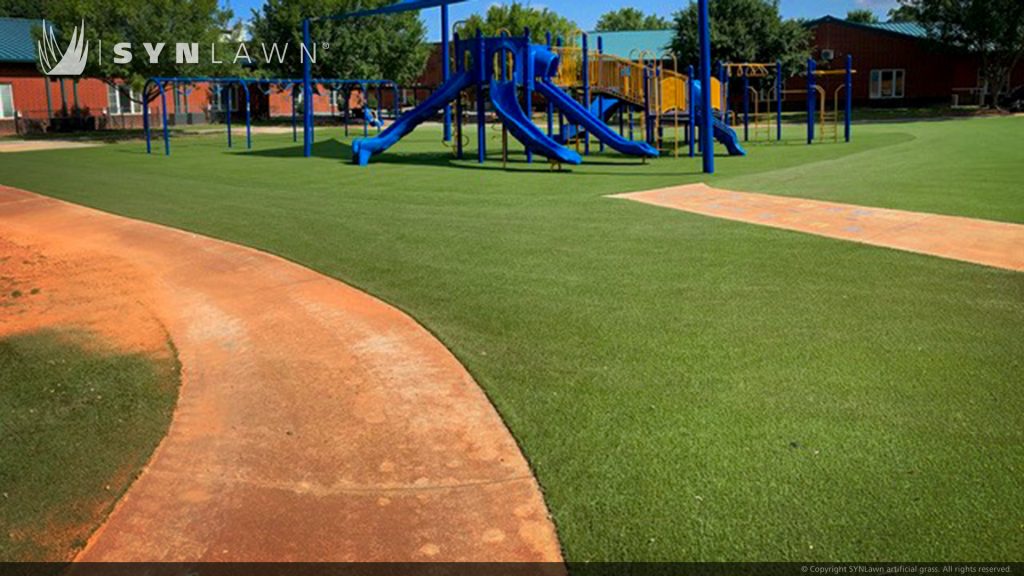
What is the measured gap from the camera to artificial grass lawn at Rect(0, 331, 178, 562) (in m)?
3.86

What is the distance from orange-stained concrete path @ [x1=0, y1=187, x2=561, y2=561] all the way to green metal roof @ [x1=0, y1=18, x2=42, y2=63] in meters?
42.9

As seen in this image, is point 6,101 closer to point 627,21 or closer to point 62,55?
point 62,55

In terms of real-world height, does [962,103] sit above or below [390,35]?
below

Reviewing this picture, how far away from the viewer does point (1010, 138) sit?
85.4 ft

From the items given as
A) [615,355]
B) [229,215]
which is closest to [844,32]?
[229,215]

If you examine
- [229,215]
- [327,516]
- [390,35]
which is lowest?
[327,516]

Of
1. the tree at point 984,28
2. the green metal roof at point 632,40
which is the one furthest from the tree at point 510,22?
the tree at point 984,28

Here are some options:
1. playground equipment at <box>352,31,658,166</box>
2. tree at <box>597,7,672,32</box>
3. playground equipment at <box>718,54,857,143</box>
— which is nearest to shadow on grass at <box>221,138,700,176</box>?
playground equipment at <box>352,31,658,166</box>

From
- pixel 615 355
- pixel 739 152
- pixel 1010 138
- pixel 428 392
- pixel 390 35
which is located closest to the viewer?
pixel 428 392

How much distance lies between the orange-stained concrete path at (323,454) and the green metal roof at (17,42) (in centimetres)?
4287

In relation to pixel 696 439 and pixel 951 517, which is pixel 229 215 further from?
pixel 951 517

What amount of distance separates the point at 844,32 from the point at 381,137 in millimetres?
42310

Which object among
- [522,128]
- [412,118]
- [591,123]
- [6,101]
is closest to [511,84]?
[522,128]

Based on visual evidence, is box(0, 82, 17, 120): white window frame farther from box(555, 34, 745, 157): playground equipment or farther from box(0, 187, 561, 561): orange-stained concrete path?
box(0, 187, 561, 561): orange-stained concrete path
